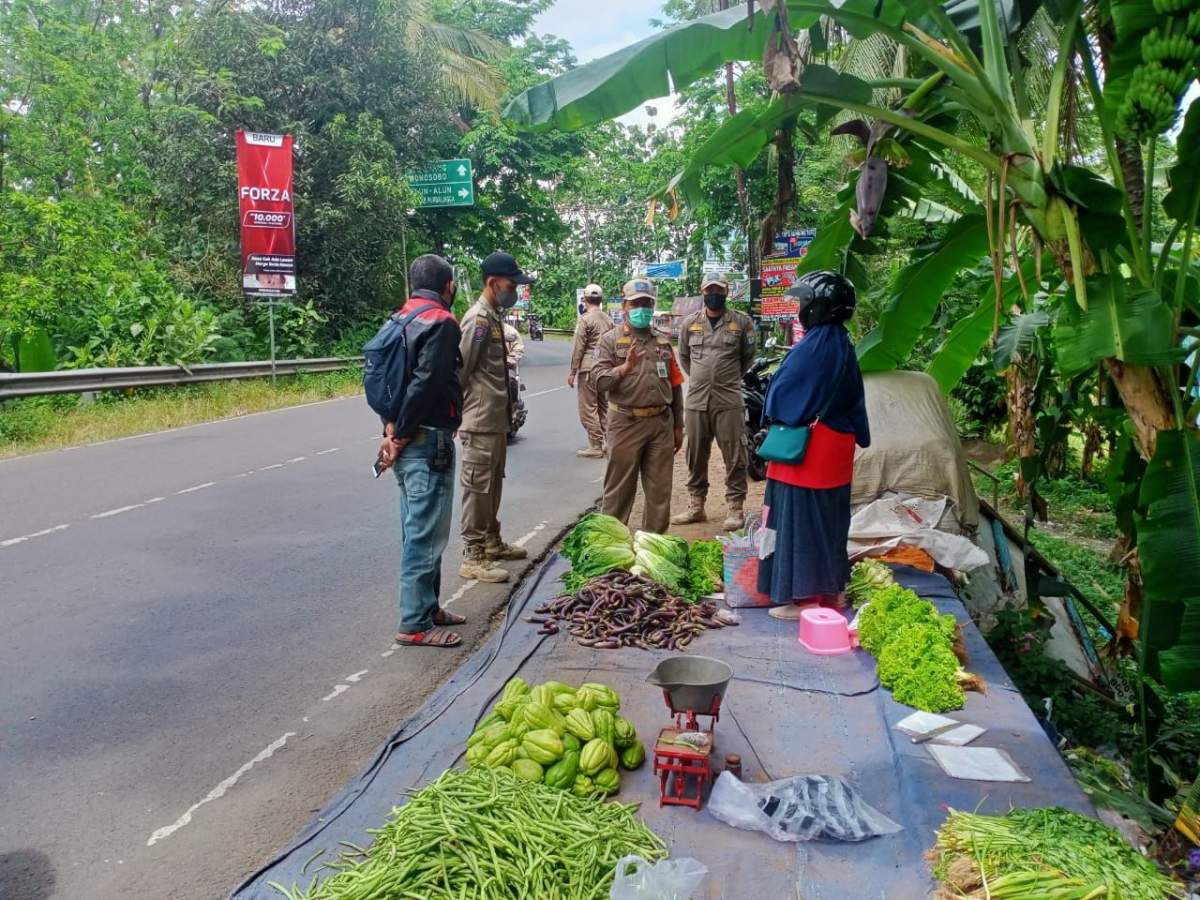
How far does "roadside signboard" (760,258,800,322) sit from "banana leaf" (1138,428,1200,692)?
782cm

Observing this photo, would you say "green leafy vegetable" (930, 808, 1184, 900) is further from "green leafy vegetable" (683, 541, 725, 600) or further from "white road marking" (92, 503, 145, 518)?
"white road marking" (92, 503, 145, 518)

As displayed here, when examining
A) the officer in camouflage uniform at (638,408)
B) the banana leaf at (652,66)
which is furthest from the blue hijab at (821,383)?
the officer in camouflage uniform at (638,408)

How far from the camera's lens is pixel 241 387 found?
17656 millimetres

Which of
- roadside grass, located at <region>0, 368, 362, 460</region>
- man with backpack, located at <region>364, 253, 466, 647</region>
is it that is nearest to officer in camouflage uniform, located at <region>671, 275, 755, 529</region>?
man with backpack, located at <region>364, 253, 466, 647</region>

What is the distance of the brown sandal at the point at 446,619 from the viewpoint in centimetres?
563

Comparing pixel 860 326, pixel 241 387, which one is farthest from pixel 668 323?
pixel 241 387

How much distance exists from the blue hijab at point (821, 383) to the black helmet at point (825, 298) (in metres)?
0.06

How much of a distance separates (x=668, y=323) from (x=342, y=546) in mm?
12726

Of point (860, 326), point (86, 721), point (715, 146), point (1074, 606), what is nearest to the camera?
point (86, 721)

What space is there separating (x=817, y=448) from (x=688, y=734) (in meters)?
2.30

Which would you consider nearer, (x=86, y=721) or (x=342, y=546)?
(x=86, y=721)

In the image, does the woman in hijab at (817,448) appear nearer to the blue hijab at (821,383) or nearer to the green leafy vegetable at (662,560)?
the blue hijab at (821,383)

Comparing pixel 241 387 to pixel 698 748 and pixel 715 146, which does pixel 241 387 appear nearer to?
pixel 715 146

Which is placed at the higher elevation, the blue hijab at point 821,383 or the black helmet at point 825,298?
the black helmet at point 825,298
